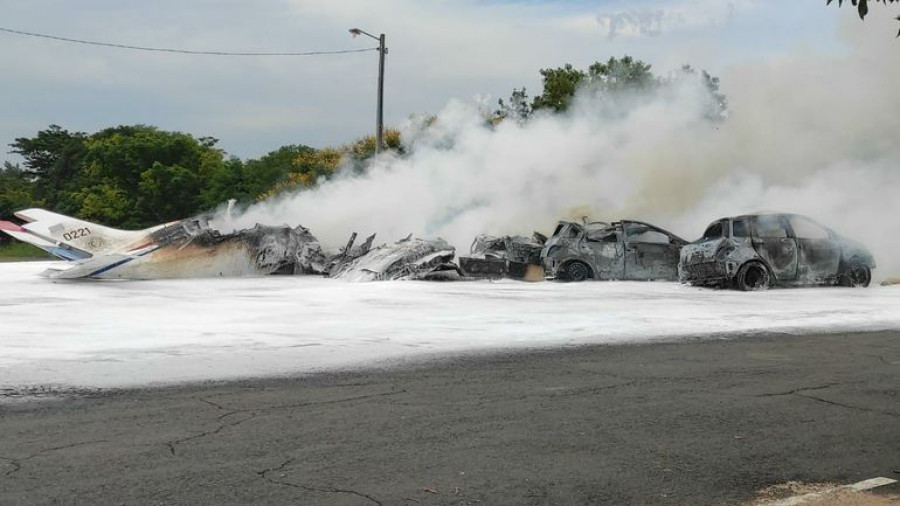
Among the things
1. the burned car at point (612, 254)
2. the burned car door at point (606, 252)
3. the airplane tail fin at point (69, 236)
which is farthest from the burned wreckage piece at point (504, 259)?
the airplane tail fin at point (69, 236)

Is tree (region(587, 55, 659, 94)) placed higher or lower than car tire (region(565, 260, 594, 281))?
higher

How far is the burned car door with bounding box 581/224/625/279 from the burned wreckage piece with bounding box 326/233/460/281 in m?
3.21

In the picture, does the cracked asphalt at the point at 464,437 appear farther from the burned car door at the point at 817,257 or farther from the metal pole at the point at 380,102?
the metal pole at the point at 380,102

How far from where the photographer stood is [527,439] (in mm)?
5711

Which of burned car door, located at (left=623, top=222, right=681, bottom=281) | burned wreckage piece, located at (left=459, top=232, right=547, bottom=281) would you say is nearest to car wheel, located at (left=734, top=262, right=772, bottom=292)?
burned car door, located at (left=623, top=222, right=681, bottom=281)

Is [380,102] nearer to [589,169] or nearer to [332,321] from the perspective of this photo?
[589,169]

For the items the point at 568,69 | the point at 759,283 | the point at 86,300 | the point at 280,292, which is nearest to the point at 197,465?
the point at 86,300

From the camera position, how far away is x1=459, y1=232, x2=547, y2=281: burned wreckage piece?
21.8 meters

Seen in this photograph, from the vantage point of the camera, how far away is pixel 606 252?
21.1 m

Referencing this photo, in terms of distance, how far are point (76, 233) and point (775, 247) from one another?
53.3 feet

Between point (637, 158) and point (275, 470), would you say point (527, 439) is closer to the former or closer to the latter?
point (275, 470)

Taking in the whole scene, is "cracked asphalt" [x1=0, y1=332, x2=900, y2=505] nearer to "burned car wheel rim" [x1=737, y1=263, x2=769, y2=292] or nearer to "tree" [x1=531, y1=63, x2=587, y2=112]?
"burned car wheel rim" [x1=737, y1=263, x2=769, y2=292]

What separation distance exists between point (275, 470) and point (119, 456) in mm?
969

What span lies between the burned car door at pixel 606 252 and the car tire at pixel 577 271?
212mm
